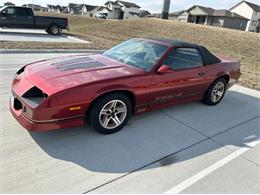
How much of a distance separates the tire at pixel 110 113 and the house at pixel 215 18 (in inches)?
2131

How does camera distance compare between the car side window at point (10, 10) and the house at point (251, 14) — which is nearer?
the car side window at point (10, 10)

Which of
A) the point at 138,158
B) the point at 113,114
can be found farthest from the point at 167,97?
the point at 138,158

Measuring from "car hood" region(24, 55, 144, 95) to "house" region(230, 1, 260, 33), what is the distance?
60.8 metres

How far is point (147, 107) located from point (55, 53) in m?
6.66

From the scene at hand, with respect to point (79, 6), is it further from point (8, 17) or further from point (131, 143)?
point (131, 143)

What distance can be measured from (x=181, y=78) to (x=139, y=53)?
0.89 m

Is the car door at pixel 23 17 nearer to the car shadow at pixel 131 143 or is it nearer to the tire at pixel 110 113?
the car shadow at pixel 131 143

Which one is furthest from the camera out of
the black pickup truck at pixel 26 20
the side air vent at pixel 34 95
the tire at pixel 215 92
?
the black pickup truck at pixel 26 20

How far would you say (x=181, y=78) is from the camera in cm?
427

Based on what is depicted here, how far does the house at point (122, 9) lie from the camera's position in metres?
72.1

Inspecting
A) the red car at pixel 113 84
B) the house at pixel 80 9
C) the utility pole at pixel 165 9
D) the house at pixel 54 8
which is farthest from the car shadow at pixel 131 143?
the house at pixel 54 8

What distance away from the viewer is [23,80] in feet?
11.3

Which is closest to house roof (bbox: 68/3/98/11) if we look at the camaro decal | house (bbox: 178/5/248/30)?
house (bbox: 178/5/248/30)

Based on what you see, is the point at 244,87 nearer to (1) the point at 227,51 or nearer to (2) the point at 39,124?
(2) the point at 39,124
